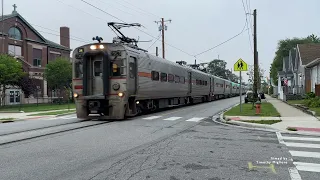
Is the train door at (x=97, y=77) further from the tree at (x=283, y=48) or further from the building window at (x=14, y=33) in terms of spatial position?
the tree at (x=283, y=48)

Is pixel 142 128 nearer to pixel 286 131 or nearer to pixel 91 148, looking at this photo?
pixel 91 148

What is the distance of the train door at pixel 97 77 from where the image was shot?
54.4 feet

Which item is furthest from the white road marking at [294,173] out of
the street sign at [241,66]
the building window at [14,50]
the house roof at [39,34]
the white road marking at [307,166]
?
the house roof at [39,34]

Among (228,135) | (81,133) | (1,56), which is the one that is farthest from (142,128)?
(1,56)

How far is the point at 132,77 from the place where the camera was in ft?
56.2

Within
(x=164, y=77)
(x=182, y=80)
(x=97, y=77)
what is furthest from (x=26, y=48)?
(x=97, y=77)

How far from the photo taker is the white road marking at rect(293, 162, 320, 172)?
6.82 meters

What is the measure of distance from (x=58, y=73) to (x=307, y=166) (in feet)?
140

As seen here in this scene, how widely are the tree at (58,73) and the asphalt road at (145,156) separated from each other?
36.3 m

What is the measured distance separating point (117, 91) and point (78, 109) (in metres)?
2.20

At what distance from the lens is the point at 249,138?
10.9 metres

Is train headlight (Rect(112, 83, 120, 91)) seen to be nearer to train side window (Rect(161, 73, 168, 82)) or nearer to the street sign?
train side window (Rect(161, 73, 168, 82))

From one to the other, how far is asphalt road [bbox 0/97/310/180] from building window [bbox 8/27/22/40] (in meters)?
40.2

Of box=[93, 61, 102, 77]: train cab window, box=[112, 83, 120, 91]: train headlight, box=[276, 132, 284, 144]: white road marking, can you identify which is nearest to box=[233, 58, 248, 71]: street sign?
box=[112, 83, 120, 91]: train headlight
